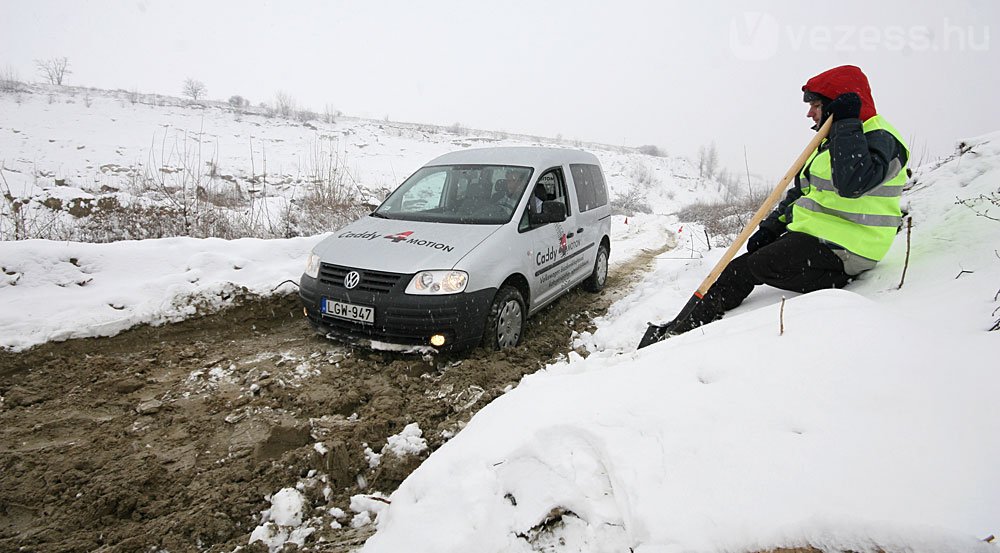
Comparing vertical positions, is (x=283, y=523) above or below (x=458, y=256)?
below

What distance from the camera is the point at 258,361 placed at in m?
3.85

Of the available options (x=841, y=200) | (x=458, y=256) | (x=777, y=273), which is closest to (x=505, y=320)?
(x=458, y=256)

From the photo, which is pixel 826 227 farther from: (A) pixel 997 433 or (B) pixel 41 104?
(B) pixel 41 104

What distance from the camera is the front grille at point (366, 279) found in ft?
11.8

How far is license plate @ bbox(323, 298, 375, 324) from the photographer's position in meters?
3.61

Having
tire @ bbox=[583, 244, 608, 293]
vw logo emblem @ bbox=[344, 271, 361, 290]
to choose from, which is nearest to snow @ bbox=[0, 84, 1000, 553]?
vw logo emblem @ bbox=[344, 271, 361, 290]

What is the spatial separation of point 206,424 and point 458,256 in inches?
82.1

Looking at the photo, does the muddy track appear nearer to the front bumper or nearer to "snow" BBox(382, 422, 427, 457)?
"snow" BBox(382, 422, 427, 457)

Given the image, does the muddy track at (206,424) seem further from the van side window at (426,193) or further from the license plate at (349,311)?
the van side window at (426,193)

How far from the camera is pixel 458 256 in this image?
3.68 meters

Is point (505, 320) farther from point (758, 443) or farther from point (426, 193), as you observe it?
point (758, 443)

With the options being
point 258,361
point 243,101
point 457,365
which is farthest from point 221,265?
point 243,101

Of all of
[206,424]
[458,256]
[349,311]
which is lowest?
[206,424]

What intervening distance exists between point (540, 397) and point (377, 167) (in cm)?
2134
